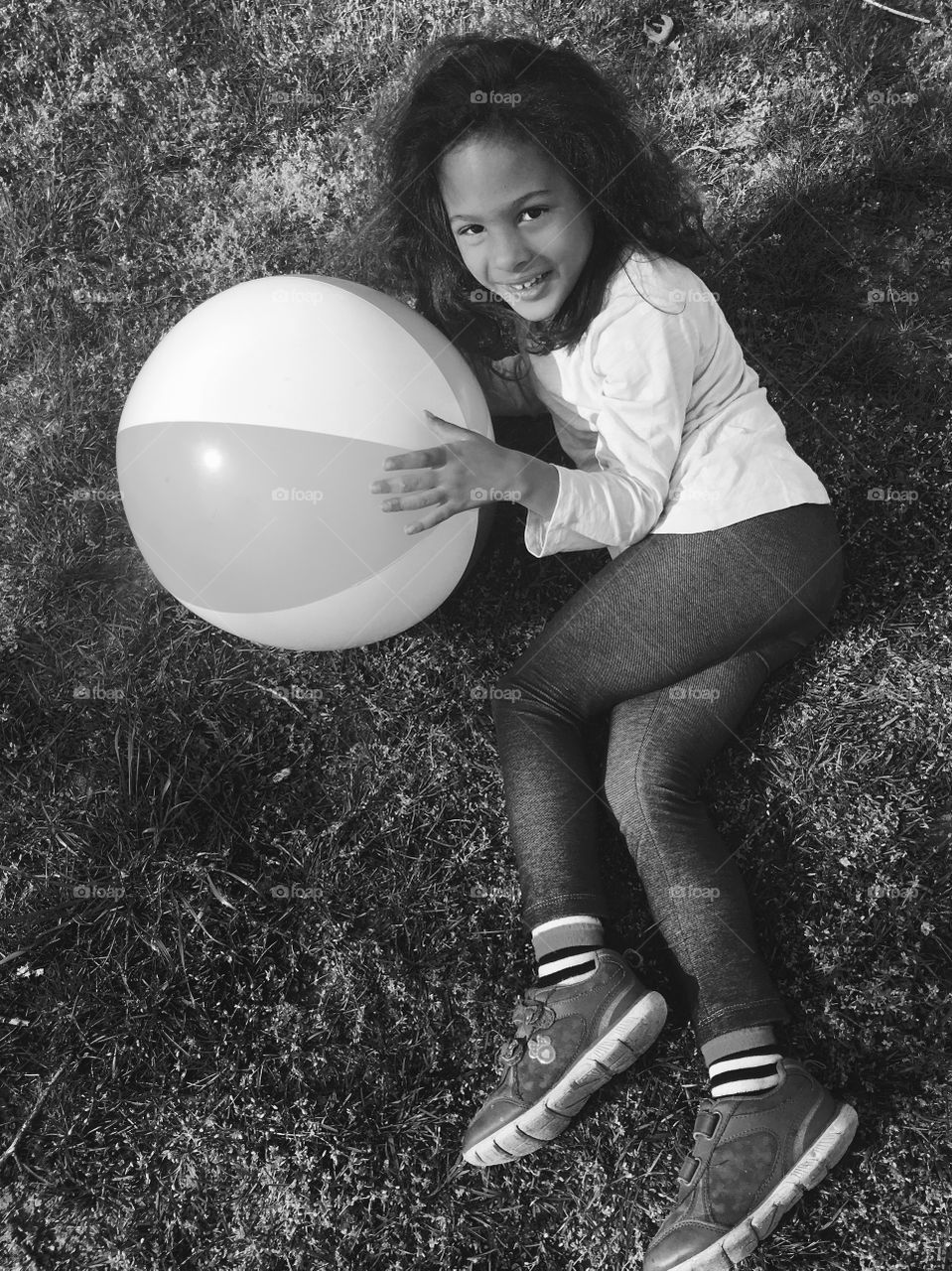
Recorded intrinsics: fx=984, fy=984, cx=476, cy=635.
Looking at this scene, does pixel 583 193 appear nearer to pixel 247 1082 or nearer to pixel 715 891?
pixel 715 891

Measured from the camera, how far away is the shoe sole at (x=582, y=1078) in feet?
7.75

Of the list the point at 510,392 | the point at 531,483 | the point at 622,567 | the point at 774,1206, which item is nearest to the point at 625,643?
the point at 622,567

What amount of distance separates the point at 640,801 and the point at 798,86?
243 cm

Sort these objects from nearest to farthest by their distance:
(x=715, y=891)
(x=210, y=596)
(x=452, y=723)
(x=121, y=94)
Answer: (x=210, y=596), (x=715, y=891), (x=452, y=723), (x=121, y=94)

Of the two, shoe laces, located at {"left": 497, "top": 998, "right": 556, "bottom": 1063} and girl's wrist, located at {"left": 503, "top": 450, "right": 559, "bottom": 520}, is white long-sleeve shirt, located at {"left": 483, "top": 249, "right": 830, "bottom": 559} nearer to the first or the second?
girl's wrist, located at {"left": 503, "top": 450, "right": 559, "bottom": 520}

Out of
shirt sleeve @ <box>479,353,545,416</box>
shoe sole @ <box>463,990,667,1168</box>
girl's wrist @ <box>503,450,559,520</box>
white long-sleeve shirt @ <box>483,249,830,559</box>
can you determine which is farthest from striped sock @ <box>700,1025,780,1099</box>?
shirt sleeve @ <box>479,353,545,416</box>

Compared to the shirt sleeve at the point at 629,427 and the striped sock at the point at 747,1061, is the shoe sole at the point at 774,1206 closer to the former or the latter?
the striped sock at the point at 747,1061


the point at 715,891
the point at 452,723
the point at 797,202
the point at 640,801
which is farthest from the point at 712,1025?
the point at 797,202

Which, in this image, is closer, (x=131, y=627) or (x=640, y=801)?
(x=640, y=801)

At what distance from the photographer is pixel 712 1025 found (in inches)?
93.1

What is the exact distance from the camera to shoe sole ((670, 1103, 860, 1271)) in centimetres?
229

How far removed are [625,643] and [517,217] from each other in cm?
102

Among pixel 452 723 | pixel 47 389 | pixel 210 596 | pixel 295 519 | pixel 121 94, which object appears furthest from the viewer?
pixel 121 94

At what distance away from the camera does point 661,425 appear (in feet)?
7.38
